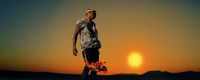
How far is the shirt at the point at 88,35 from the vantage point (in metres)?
7.89

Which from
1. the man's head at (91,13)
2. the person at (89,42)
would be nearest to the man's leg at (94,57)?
the person at (89,42)

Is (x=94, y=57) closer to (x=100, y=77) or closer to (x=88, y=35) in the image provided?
(x=88, y=35)

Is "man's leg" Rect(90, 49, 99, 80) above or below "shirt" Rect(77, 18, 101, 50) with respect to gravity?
below

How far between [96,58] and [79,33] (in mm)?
549

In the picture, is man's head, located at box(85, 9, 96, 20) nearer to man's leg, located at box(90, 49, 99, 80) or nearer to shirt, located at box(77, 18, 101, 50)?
shirt, located at box(77, 18, 101, 50)

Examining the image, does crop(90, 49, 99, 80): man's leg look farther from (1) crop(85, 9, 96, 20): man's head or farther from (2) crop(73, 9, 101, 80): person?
(1) crop(85, 9, 96, 20): man's head

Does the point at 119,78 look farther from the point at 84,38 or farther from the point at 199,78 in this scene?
the point at 84,38

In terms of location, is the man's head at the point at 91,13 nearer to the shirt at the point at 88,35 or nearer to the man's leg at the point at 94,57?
the shirt at the point at 88,35

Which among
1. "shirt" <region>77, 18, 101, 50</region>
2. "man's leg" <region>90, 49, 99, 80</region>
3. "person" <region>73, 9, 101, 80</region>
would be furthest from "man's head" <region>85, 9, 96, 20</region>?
"man's leg" <region>90, 49, 99, 80</region>

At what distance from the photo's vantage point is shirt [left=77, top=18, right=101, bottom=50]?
7895 mm

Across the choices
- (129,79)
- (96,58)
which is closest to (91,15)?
(96,58)

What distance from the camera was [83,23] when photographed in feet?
26.1

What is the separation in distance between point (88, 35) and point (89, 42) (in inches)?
5.3

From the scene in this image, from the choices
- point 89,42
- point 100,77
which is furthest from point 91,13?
point 100,77
